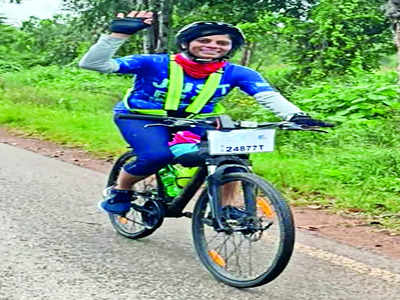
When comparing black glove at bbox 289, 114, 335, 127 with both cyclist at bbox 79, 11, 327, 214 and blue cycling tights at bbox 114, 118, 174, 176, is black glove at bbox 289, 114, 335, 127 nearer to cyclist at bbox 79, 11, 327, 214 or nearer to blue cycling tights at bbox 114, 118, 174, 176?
cyclist at bbox 79, 11, 327, 214

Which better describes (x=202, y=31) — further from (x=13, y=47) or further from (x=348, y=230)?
(x=13, y=47)

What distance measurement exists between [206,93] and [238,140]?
613 millimetres

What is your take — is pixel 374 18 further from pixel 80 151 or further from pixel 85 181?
pixel 85 181

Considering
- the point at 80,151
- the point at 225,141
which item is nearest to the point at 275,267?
the point at 225,141

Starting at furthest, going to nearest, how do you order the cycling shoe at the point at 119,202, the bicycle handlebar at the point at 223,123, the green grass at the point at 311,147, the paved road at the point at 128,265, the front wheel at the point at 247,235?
the green grass at the point at 311,147 → the cycling shoe at the point at 119,202 → the bicycle handlebar at the point at 223,123 → the paved road at the point at 128,265 → the front wheel at the point at 247,235

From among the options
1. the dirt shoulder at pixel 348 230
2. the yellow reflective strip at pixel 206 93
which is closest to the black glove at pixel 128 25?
the yellow reflective strip at pixel 206 93

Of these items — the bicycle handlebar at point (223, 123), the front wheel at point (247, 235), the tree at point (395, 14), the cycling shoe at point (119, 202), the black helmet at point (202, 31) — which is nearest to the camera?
the front wheel at point (247, 235)

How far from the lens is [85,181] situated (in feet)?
26.0

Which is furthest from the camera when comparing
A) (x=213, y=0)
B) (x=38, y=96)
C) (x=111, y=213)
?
(x=213, y=0)

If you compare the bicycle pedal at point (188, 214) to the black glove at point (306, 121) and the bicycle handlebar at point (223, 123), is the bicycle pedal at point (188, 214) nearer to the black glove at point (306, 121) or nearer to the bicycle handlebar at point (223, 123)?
the bicycle handlebar at point (223, 123)

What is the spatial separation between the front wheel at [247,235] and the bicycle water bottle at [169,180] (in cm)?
51

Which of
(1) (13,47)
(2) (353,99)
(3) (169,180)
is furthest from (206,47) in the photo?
(1) (13,47)

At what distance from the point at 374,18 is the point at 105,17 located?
6.63m

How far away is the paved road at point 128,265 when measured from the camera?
445 cm
